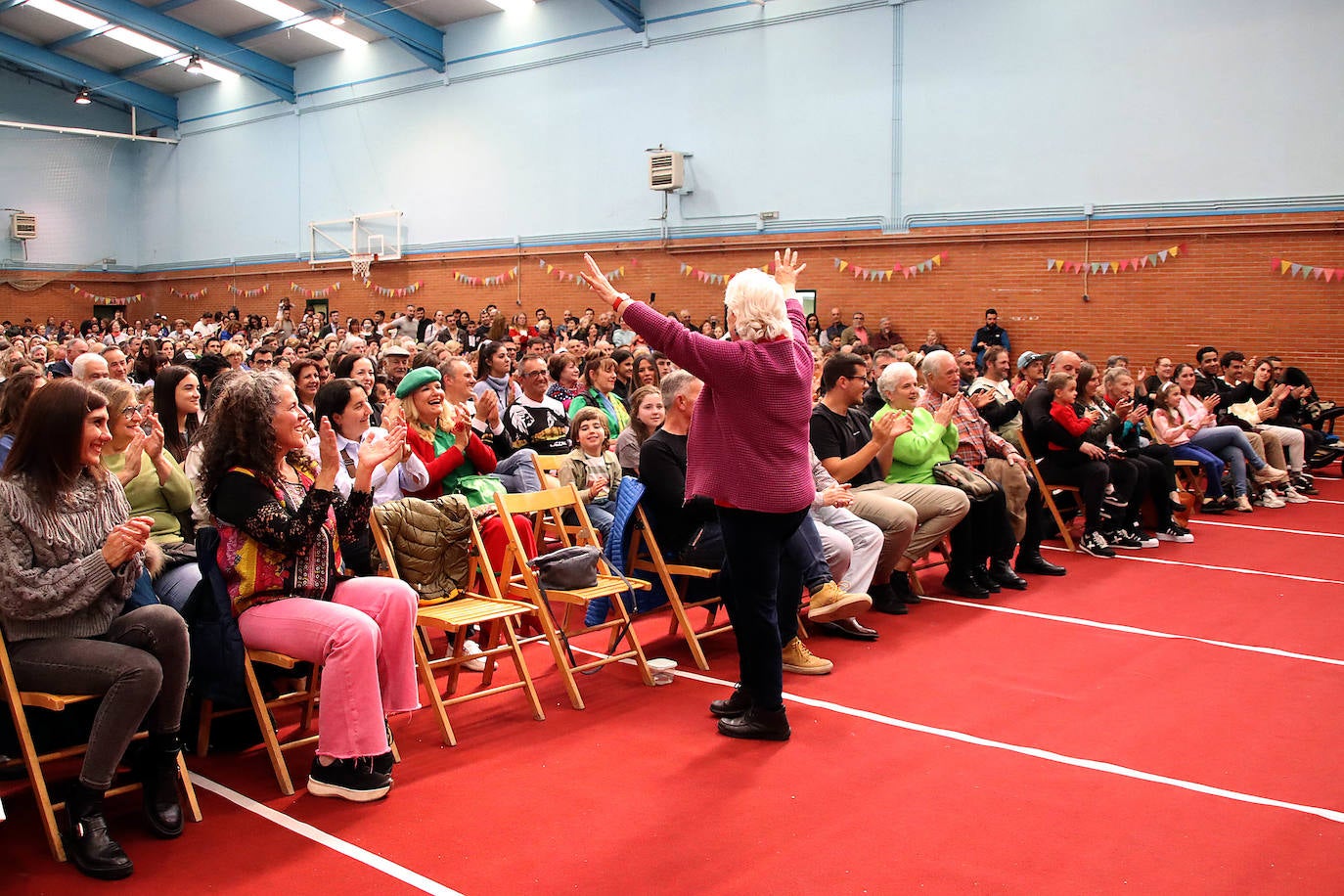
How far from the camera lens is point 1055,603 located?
5840 mm

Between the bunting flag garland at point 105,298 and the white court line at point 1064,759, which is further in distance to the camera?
the bunting flag garland at point 105,298

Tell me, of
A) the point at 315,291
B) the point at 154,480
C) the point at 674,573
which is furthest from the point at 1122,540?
the point at 315,291

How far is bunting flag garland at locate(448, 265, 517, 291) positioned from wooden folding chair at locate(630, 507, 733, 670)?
1406cm

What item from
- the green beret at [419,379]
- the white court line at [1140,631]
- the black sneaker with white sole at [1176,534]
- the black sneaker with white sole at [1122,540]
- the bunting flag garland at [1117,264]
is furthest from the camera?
the bunting flag garland at [1117,264]

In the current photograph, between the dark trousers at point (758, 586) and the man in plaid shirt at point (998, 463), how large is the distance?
2.63 metres

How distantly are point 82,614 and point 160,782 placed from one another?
0.53 m

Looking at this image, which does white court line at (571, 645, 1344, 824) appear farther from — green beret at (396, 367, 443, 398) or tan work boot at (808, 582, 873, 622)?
green beret at (396, 367, 443, 398)

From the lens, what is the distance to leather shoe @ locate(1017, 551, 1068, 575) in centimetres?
657

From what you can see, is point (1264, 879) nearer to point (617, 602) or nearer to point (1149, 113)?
point (617, 602)

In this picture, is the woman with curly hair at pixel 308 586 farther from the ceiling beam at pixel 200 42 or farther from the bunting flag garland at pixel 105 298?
the bunting flag garland at pixel 105 298

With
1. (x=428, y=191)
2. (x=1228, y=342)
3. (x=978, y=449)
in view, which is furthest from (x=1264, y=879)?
(x=428, y=191)

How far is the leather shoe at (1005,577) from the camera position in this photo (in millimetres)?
6199

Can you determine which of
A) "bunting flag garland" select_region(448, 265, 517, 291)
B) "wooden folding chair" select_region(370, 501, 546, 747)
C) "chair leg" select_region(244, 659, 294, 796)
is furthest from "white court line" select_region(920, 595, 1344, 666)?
"bunting flag garland" select_region(448, 265, 517, 291)

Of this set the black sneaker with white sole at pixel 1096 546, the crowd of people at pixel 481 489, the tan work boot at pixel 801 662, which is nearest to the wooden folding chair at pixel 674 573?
the crowd of people at pixel 481 489
